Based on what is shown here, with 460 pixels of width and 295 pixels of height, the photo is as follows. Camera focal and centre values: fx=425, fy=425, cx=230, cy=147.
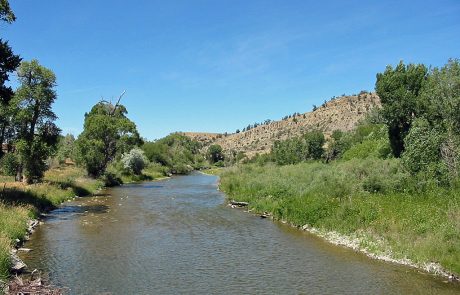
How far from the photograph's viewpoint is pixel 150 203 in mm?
47594

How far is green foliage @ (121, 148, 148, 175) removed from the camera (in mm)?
90356

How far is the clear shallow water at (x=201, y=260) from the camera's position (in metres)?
18.5

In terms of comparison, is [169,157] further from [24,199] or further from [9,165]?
[24,199]

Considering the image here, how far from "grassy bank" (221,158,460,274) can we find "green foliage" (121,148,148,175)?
51535 millimetres

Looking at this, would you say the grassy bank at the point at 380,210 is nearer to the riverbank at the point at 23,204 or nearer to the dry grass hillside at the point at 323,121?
the riverbank at the point at 23,204

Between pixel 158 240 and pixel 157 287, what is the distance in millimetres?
9690

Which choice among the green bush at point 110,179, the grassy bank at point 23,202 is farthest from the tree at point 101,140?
the grassy bank at point 23,202

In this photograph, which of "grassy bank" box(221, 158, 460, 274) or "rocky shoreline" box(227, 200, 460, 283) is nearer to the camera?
"rocky shoreline" box(227, 200, 460, 283)

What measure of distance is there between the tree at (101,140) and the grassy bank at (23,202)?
405 inches

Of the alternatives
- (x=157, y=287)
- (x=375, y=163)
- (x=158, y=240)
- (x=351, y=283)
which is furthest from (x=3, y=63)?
(x=375, y=163)

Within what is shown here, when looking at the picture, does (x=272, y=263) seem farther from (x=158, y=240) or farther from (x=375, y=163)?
(x=375, y=163)

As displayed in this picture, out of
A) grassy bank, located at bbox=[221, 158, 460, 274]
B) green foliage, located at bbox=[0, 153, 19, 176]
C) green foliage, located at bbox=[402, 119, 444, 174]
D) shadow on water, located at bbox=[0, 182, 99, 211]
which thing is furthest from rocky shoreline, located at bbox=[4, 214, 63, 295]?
green foliage, located at bbox=[0, 153, 19, 176]

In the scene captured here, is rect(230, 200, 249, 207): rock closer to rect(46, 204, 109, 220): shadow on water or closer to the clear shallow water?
the clear shallow water

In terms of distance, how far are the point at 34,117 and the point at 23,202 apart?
1333cm
